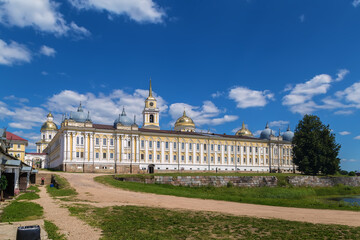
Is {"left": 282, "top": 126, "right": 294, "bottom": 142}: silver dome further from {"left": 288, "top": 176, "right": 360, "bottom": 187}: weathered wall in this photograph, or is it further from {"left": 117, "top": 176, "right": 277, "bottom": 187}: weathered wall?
{"left": 117, "top": 176, "right": 277, "bottom": 187}: weathered wall

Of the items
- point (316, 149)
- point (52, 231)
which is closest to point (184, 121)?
point (316, 149)

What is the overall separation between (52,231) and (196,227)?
6.53 metres

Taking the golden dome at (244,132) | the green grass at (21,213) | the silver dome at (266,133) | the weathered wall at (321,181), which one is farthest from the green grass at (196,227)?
the golden dome at (244,132)

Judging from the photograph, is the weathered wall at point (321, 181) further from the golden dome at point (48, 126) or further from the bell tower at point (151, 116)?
the golden dome at point (48, 126)

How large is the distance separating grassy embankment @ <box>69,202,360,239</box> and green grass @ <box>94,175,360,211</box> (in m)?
10.2

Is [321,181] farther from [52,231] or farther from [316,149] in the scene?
[52,231]

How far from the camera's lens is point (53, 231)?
44.1ft

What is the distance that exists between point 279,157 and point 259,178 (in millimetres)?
35677

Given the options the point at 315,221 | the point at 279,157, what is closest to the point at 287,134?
the point at 279,157

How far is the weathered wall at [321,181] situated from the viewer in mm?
63194

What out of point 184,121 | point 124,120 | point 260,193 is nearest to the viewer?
point 260,193

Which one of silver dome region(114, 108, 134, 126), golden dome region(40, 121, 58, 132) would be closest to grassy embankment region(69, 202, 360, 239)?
silver dome region(114, 108, 134, 126)

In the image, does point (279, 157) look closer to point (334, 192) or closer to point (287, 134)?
point (287, 134)

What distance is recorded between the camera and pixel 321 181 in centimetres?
6719
